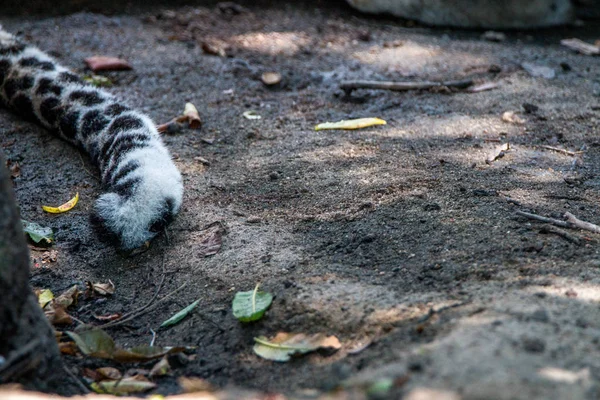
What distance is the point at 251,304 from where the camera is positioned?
2.64 m

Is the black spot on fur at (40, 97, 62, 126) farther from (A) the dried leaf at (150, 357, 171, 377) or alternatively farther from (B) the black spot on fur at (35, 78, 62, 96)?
(A) the dried leaf at (150, 357, 171, 377)

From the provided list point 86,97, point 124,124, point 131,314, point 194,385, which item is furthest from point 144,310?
point 86,97

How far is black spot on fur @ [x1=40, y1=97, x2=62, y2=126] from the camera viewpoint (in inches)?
173

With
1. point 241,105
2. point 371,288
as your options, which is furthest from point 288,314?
point 241,105

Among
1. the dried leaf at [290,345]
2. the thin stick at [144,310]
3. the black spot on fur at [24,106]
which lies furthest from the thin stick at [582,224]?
the black spot on fur at [24,106]

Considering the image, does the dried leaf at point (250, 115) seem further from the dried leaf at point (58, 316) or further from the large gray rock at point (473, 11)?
the large gray rock at point (473, 11)

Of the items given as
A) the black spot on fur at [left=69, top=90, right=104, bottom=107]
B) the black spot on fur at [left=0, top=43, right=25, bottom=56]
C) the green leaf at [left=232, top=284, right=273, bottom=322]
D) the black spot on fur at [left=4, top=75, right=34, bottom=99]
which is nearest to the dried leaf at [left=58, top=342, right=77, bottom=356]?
the green leaf at [left=232, top=284, right=273, bottom=322]

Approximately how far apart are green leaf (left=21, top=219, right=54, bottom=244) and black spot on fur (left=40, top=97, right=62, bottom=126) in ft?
3.70

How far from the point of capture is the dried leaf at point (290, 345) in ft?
7.79

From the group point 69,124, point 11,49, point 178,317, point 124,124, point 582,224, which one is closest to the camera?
point 178,317

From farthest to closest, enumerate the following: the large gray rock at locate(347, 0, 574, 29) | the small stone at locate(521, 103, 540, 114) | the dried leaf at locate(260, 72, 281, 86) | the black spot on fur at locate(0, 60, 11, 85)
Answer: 1. the large gray rock at locate(347, 0, 574, 29)
2. the dried leaf at locate(260, 72, 281, 86)
3. the black spot on fur at locate(0, 60, 11, 85)
4. the small stone at locate(521, 103, 540, 114)

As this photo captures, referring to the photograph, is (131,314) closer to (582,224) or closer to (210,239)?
(210,239)

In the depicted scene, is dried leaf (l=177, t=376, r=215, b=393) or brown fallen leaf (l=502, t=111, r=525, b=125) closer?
dried leaf (l=177, t=376, r=215, b=393)

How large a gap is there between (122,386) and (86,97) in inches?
98.1
